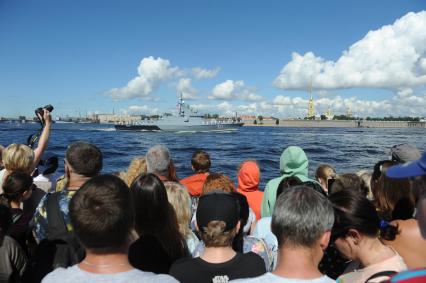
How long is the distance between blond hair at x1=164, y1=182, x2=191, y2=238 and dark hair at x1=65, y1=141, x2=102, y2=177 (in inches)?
24.0

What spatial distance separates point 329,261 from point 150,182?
1.62 metres

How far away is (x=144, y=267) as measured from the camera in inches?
102

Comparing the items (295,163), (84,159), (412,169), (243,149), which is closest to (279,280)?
(412,169)

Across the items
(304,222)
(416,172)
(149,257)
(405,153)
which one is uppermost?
(416,172)

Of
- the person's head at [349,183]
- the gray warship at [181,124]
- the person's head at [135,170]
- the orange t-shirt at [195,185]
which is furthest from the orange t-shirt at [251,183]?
the gray warship at [181,124]

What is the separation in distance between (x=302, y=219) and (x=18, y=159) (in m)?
3.21

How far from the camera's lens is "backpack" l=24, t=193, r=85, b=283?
2.48 metres

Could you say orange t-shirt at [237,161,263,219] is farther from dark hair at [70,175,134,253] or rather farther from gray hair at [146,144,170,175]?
dark hair at [70,175,134,253]

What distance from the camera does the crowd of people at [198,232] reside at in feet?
5.90

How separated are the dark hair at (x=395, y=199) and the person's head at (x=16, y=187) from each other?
3021 millimetres

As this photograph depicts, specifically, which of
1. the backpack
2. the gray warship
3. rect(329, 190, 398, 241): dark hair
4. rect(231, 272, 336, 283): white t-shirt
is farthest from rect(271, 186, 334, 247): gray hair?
the gray warship

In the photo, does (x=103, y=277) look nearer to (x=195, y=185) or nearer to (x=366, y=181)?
(x=195, y=185)

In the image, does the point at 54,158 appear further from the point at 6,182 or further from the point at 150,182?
the point at 150,182

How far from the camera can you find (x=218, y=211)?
7.73ft
